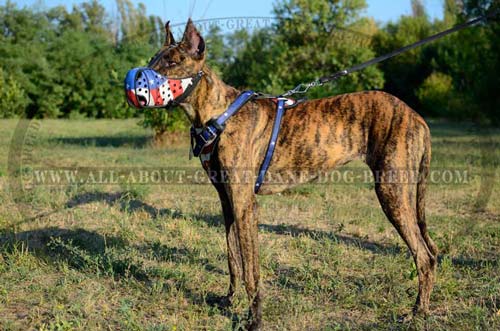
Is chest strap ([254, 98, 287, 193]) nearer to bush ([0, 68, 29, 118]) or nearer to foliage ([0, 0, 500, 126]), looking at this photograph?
foliage ([0, 0, 500, 126])

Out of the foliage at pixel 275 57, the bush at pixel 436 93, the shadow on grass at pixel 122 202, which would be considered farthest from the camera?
the bush at pixel 436 93

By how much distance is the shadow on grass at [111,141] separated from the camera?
15.2m

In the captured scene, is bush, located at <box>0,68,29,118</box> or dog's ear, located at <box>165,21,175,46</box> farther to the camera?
bush, located at <box>0,68,29,118</box>

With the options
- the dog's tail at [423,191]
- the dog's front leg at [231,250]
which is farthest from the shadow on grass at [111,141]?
the dog's tail at [423,191]

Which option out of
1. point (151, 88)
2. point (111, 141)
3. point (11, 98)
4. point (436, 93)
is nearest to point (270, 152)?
point (151, 88)

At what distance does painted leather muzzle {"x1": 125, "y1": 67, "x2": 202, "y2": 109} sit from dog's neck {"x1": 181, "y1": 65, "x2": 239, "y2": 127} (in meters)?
0.18

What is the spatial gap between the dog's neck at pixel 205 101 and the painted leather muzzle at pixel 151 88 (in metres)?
0.18

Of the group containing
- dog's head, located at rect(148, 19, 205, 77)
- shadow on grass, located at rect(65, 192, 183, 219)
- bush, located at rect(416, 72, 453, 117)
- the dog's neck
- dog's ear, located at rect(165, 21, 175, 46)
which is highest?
bush, located at rect(416, 72, 453, 117)

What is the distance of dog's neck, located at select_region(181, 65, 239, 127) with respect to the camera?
3.85m

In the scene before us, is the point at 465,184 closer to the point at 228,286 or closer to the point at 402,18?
the point at 228,286

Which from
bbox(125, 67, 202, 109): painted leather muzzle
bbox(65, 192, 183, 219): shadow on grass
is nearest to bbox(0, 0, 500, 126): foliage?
bbox(65, 192, 183, 219): shadow on grass

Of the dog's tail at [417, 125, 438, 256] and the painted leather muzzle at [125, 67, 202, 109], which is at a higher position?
the painted leather muzzle at [125, 67, 202, 109]

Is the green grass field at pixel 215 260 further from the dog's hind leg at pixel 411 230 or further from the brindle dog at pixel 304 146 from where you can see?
the brindle dog at pixel 304 146

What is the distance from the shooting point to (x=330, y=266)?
503 centimetres
